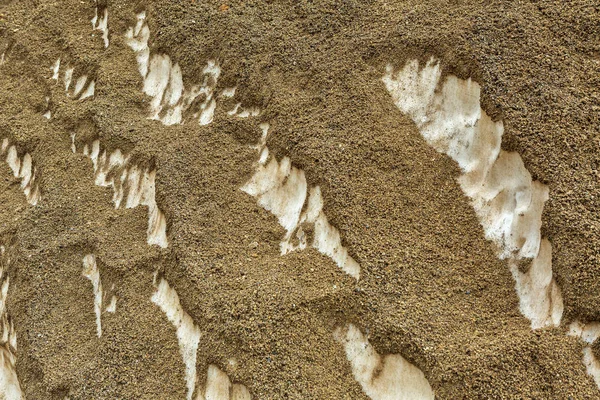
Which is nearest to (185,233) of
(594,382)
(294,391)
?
(294,391)

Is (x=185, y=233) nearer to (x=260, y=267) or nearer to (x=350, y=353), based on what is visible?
(x=260, y=267)

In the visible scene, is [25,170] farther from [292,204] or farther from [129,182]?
[292,204]

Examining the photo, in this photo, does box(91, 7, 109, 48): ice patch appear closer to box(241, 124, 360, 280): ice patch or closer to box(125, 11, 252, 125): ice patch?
box(125, 11, 252, 125): ice patch

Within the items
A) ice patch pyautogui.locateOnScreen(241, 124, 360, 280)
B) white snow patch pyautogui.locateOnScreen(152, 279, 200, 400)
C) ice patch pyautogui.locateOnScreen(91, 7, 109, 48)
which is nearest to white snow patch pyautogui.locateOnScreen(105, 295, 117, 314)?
white snow patch pyautogui.locateOnScreen(152, 279, 200, 400)

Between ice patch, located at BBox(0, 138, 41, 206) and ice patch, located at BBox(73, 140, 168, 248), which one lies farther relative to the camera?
ice patch, located at BBox(0, 138, 41, 206)

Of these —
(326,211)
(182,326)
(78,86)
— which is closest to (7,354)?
(182,326)
